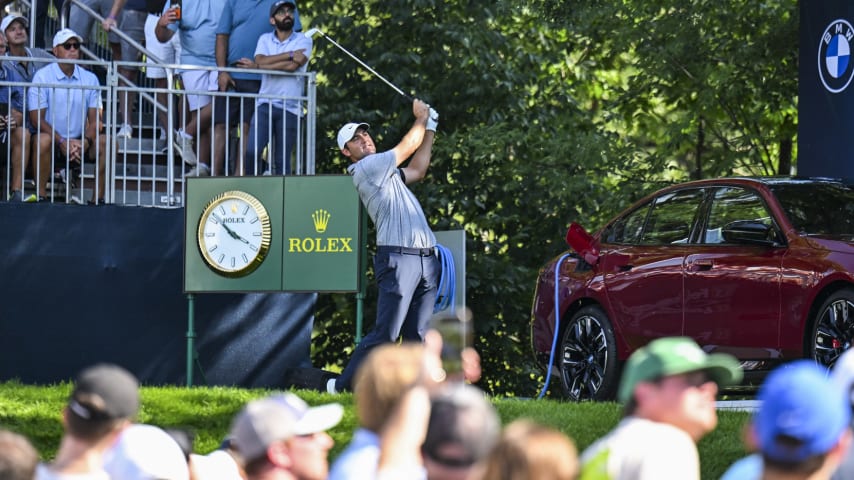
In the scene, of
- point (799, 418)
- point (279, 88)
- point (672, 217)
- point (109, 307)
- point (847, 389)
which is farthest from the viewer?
point (279, 88)

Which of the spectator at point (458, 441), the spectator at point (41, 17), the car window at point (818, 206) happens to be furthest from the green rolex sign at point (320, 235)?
the spectator at point (458, 441)

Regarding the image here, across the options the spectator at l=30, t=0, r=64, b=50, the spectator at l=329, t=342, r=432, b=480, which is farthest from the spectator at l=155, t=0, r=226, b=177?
the spectator at l=329, t=342, r=432, b=480

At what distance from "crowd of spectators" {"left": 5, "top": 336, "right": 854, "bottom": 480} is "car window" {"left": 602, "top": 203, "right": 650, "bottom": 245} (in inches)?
250

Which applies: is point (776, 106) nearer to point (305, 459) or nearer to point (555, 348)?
point (555, 348)

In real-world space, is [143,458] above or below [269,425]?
below

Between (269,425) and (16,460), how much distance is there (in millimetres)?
780

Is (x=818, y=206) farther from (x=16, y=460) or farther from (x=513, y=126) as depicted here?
(x=513, y=126)

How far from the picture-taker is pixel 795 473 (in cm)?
428

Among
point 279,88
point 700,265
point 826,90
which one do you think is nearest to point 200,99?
point 279,88

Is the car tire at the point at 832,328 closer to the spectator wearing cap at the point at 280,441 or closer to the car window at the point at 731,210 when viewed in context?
the car window at the point at 731,210

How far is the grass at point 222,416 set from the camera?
9.33 m

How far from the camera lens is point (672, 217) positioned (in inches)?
454

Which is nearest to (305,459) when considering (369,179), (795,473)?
(795,473)

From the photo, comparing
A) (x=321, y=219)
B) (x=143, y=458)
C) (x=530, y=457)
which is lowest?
(x=143, y=458)
